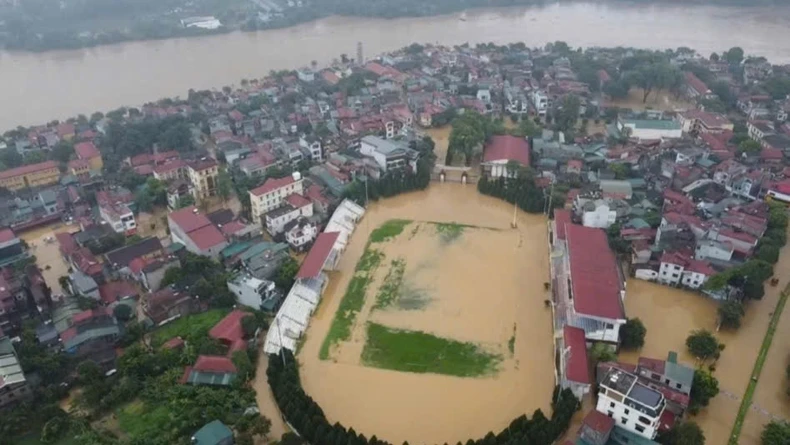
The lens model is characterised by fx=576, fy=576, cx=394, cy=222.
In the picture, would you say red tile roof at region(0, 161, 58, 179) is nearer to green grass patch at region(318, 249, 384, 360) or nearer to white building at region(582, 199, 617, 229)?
green grass patch at region(318, 249, 384, 360)

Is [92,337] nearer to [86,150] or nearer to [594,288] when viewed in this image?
[594,288]

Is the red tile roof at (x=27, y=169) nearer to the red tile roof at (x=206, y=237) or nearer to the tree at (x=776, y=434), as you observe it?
the red tile roof at (x=206, y=237)

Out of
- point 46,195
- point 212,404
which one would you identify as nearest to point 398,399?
point 212,404

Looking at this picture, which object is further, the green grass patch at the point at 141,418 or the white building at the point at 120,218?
the white building at the point at 120,218

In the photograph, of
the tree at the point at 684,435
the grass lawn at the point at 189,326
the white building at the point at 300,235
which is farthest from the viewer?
the white building at the point at 300,235

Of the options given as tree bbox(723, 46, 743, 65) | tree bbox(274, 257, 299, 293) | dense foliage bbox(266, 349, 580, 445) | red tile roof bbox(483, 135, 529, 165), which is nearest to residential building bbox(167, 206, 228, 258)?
tree bbox(274, 257, 299, 293)

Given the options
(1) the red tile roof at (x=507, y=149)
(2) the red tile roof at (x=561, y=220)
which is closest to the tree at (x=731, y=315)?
(2) the red tile roof at (x=561, y=220)
